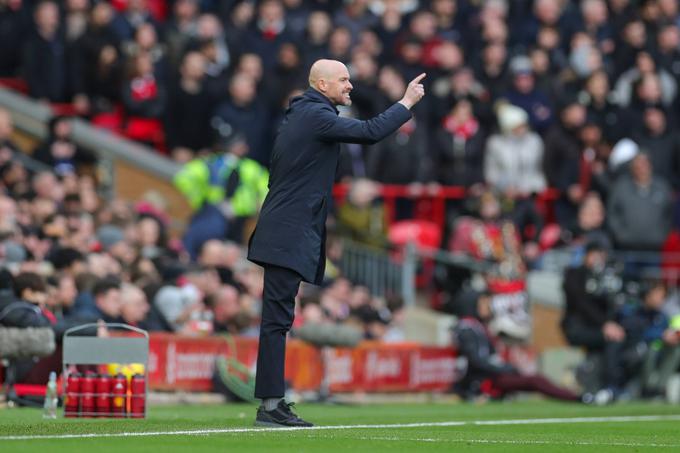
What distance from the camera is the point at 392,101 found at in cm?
2342

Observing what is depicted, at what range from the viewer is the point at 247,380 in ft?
57.1

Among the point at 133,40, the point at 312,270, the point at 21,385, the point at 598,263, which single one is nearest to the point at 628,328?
the point at 598,263

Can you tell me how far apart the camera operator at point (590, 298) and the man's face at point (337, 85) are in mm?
10238

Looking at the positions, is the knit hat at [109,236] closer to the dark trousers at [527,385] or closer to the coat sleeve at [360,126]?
the dark trousers at [527,385]

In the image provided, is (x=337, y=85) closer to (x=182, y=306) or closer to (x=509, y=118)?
(x=182, y=306)

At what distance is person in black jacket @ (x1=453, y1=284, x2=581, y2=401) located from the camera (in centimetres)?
1972

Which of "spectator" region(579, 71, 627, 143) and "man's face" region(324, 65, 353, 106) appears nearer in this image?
"man's face" region(324, 65, 353, 106)

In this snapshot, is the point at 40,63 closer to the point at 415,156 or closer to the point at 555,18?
the point at 415,156

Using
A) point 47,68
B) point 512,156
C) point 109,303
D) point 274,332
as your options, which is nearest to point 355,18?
point 512,156

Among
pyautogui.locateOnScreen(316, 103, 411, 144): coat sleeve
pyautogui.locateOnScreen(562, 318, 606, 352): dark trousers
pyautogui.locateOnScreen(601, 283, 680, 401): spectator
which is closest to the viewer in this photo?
pyautogui.locateOnScreen(316, 103, 411, 144): coat sleeve

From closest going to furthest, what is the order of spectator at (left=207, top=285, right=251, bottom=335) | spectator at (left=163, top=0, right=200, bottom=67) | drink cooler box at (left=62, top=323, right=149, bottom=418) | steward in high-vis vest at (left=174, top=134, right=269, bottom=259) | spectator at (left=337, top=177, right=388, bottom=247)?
drink cooler box at (left=62, top=323, right=149, bottom=418), spectator at (left=207, top=285, right=251, bottom=335), steward in high-vis vest at (left=174, top=134, right=269, bottom=259), spectator at (left=337, top=177, right=388, bottom=247), spectator at (left=163, top=0, right=200, bottom=67)

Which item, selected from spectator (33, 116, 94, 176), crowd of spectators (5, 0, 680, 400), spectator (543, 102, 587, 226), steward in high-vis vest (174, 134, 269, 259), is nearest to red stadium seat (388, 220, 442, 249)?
crowd of spectators (5, 0, 680, 400)

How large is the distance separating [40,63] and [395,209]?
508 cm

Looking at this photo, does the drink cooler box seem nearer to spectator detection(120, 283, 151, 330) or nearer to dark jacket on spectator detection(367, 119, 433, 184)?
spectator detection(120, 283, 151, 330)
